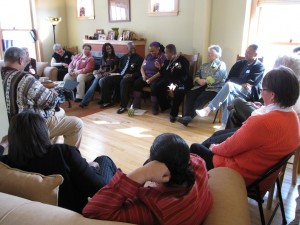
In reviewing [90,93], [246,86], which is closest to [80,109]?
[90,93]

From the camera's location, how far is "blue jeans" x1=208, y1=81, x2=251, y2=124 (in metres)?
3.50

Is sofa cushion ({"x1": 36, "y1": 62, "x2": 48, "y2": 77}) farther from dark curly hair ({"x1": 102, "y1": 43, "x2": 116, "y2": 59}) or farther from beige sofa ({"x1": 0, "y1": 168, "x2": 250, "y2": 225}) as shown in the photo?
beige sofa ({"x1": 0, "y1": 168, "x2": 250, "y2": 225})

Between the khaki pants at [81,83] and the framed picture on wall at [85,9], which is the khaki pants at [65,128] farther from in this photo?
the framed picture on wall at [85,9]

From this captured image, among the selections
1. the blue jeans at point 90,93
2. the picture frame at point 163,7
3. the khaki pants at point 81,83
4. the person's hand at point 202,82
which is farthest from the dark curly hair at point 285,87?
the khaki pants at point 81,83

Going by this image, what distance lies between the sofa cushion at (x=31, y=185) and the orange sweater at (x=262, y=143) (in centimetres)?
101

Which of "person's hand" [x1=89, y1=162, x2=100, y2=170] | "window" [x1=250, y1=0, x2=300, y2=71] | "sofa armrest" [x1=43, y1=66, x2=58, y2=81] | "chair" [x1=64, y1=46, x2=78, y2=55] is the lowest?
"person's hand" [x1=89, y1=162, x2=100, y2=170]

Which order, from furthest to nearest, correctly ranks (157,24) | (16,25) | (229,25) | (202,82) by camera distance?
(16,25) → (157,24) → (229,25) → (202,82)

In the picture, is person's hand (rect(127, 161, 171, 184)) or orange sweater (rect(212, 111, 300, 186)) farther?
orange sweater (rect(212, 111, 300, 186))

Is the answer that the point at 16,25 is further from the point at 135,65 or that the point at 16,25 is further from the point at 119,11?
the point at 135,65

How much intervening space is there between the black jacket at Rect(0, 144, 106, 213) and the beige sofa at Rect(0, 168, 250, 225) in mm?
314

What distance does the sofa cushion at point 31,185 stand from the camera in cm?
95

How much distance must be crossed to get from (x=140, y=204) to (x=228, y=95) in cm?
286

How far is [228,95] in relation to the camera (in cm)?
352

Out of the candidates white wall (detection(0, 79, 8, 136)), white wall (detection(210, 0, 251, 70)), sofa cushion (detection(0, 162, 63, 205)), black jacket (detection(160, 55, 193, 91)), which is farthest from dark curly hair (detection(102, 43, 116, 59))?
sofa cushion (detection(0, 162, 63, 205))
